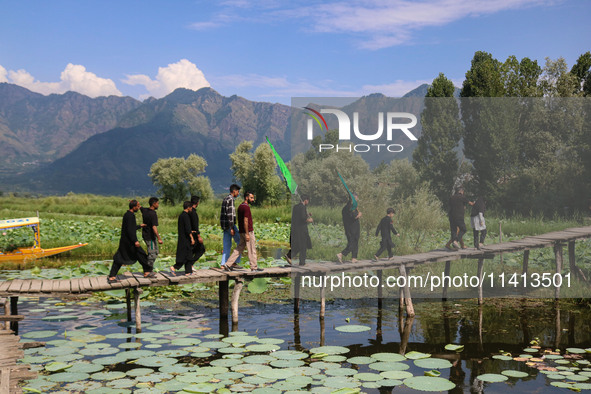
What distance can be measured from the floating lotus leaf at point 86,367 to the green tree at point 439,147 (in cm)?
962

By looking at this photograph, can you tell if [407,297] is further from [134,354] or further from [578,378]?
[134,354]

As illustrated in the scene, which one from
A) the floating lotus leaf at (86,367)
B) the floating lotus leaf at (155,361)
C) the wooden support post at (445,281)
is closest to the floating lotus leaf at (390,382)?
the floating lotus leaf at (155,361)

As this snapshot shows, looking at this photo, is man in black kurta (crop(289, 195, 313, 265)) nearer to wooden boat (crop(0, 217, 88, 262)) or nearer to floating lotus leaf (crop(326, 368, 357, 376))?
floating lotus leaf (crop(326, 368, 357, 376))

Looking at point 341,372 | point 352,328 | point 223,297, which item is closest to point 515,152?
point 352,328

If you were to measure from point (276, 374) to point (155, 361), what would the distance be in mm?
1953

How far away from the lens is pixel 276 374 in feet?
27.3

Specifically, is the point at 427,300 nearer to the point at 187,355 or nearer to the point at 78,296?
the point at 187,355

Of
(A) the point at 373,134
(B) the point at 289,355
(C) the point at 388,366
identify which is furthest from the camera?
(A) the point at 373,134

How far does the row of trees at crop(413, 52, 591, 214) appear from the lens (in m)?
16.0

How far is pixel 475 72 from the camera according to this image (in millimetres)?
36469

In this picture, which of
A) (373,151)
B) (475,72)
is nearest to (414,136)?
(373,151)

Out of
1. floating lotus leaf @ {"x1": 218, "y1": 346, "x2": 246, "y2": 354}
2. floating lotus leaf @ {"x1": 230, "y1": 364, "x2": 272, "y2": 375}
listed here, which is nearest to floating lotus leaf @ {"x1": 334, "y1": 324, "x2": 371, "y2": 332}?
floating lotus leaf @ {"x1": 218, "y1": 346, "x2": 246, "y2": 354}

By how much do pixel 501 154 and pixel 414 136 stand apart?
12.5 ft

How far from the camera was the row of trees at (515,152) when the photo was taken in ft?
52.5
